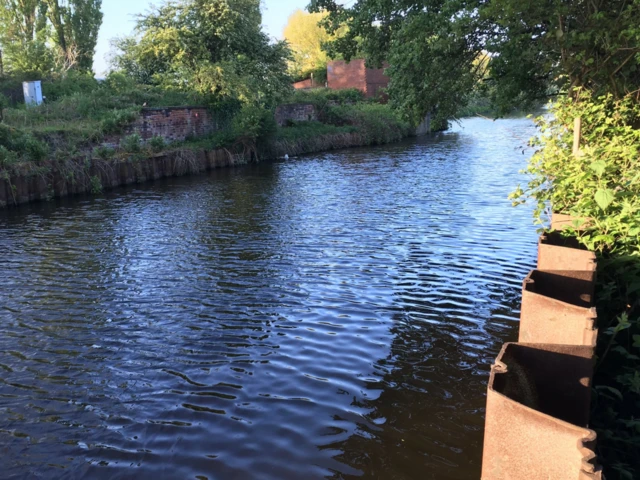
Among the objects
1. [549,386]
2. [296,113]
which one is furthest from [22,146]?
[296,113]

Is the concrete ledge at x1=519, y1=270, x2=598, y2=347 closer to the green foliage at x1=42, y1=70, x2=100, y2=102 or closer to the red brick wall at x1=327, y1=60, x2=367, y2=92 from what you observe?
the green foliage at x1=42, y1=70, x2=100, y2=102

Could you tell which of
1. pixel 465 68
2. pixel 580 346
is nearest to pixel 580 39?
pixel 465 68

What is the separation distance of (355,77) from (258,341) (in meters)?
46.3

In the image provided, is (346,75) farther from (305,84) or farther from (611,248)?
(611,248)

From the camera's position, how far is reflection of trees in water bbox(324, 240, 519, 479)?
430 centimetres

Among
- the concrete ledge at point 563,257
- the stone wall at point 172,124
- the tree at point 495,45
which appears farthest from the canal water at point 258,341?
the stone wall at point 172,124

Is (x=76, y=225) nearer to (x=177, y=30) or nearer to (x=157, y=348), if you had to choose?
(x=157, y=348)

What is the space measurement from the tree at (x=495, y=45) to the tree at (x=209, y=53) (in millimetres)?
16723

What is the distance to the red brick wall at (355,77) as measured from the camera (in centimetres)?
4966

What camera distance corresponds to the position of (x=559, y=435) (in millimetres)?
2516

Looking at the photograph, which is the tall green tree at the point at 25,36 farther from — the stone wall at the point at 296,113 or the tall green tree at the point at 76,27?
the stone wall at the point at 296,113

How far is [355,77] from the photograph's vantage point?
50.1 meters

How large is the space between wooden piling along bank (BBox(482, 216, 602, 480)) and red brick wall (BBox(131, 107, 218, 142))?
22979mm

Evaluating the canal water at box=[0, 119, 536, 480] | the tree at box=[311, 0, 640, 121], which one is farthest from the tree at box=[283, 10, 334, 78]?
the canal water at box=[0, 119, 536, 480]
